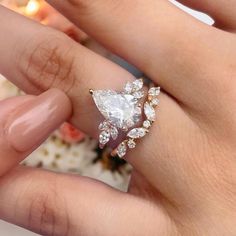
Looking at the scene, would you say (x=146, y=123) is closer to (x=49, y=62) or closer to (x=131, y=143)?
(x=131, y=143)

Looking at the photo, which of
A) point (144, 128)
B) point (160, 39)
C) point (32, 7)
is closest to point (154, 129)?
point (144, 128)

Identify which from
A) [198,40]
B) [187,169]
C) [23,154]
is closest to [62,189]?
[23,154]

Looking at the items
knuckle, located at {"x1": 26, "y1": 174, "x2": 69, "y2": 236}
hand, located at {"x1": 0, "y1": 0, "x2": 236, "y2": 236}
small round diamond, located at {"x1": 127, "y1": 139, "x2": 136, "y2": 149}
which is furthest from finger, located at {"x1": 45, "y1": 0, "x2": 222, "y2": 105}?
knuckle, located at {"x1": 26, "y1": 174, "x2": 69, "y2": 236}

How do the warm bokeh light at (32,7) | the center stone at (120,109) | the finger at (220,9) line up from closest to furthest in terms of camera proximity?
the center stone at (120,109)
the finger at (220,9)
the warm bokeh light at (32,7)

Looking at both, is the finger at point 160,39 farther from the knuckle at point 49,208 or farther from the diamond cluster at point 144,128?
the knuckle at point 49,208

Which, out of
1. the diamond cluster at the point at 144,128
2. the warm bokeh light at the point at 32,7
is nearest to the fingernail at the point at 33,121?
the diamond cluster at the point at 144,128

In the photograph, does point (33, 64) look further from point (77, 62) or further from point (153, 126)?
point (153, 126)

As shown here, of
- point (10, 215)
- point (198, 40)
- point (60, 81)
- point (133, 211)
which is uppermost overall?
point (198, 40)
